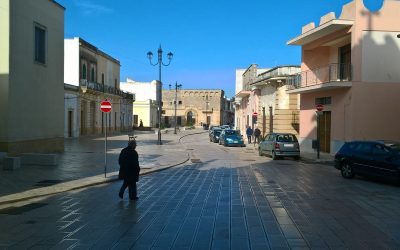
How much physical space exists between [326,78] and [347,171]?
12.3 metres

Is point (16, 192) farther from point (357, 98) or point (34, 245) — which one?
point (357, 98)

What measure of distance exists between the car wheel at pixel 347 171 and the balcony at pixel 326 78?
973cm

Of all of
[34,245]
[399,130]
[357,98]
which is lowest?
[34,245]

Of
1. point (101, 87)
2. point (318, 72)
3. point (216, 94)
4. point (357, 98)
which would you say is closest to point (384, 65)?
point (357, 98)

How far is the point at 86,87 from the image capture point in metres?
47.3

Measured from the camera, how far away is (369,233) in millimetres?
7562

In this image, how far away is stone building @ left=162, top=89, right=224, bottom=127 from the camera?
4222 inches

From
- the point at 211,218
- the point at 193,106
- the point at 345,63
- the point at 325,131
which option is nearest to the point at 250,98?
the point at 325,131

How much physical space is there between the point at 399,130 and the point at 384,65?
372cm

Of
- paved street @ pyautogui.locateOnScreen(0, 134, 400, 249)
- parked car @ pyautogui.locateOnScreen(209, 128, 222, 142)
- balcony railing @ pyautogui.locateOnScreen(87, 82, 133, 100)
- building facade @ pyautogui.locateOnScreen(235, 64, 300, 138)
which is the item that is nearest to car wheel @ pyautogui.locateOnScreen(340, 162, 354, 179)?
paved street @ pyautogui.locateOnScreen(0, 134, 400, 249)

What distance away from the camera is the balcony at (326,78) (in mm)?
25469

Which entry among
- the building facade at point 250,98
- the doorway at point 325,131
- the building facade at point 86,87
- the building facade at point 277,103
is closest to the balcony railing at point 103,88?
the building facade at point 86,87

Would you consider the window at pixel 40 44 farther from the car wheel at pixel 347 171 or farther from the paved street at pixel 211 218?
the car wheel at pixel 347 171

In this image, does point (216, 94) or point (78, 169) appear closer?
point (78, 169)
